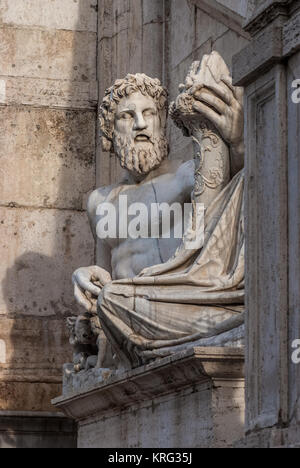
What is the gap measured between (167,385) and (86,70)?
4.48 metres

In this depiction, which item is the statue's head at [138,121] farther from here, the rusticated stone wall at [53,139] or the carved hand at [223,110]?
the rusticated stone wall at [53,139]

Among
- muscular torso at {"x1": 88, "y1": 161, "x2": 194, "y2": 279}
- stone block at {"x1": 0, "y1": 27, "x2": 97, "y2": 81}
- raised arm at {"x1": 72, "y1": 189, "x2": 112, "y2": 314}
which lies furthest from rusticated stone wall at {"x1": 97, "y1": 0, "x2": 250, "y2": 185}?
raised arm at {"x1": 72, "y1": 189, "x2": 112, "y2": 314}

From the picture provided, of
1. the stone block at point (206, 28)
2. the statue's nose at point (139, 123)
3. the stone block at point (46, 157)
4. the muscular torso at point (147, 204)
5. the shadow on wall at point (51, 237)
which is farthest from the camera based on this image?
the stone block at point (46, 157)

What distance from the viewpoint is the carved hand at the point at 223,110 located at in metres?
7.86

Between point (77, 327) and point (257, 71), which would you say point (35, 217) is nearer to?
point (77, 327)

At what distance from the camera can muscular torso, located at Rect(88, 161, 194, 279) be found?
848 cm

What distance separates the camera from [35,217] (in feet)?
36.4

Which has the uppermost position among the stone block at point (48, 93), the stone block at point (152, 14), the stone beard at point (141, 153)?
the stone block at point (152, 14)

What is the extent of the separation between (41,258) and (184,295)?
11.9ft

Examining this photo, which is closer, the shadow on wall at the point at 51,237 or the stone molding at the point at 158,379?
the stone molding at the point at 158,379

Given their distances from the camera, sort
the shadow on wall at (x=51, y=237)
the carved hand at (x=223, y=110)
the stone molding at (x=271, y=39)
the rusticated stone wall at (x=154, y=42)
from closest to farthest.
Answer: the stone molding at (x=271, y=39)
the carved hand at (x=223, y=110)
the rusticated stone wall at (x=154, y=42)
the shadow on wall at (x=51, y=237)

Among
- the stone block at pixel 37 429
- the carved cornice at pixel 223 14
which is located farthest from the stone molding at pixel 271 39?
the stone block at pixel 37 429
